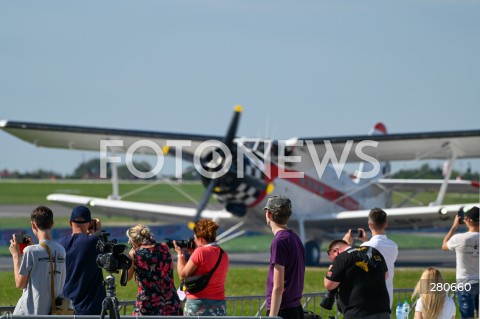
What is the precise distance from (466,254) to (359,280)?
2405 millimetres

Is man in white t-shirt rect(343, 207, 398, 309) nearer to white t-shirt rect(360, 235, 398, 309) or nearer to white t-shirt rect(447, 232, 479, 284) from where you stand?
white t-shirt rect(360, 235, 398, 309)

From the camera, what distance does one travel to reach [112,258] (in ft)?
24.7

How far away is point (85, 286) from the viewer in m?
8.41

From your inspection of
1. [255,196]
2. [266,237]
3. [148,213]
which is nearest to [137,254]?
[255,196]

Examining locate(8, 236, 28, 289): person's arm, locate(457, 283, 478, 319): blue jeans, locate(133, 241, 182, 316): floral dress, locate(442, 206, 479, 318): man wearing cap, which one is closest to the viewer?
locate(8, 236, 28, 289): person's arm

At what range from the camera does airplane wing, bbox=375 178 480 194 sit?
26.6 metres

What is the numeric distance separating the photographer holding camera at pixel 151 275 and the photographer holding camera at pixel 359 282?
1.40m

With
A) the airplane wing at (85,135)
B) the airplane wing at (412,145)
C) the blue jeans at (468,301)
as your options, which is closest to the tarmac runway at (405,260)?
the airplane wing at (412,145)

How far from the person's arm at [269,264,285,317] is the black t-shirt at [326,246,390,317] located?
362 mm

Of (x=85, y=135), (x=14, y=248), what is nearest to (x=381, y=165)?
(x=85, y=135)

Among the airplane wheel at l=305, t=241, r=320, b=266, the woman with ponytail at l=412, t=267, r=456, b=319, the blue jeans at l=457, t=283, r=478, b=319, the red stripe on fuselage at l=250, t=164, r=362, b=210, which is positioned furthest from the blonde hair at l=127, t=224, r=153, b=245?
the airplane wheel at l=305, t=241, r=320, b=266

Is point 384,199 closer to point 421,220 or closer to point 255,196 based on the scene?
point 421,220

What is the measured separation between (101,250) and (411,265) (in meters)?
18.5

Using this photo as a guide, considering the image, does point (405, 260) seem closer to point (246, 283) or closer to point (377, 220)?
point (246, 283)
